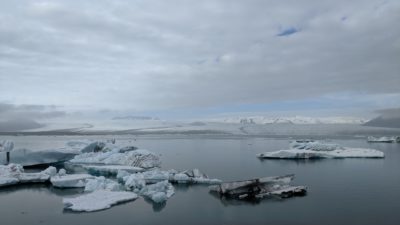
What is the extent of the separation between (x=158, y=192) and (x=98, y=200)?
143 centimetres

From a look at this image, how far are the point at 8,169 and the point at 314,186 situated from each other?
32.2 feet

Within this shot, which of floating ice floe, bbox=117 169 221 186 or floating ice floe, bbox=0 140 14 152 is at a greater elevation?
floating ice floe, bbox=0 140 14 152

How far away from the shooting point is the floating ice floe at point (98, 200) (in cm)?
844

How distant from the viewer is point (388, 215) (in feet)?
26.3

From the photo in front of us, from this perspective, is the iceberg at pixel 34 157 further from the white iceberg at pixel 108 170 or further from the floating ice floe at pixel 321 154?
the floating ice floe at pixel 321 154

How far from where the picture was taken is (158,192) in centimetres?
944

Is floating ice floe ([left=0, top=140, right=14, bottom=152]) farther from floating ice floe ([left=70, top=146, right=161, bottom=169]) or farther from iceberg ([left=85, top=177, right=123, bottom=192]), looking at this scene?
iceberg ([left=85, top=177, right=123, bottom=192])

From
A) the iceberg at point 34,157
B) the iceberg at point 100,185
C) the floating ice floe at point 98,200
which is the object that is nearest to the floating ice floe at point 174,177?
the iceberg at point 100,185

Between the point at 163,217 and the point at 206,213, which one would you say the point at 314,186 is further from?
the point at 163,217

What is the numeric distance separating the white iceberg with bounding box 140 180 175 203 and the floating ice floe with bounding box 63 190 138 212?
1.20 ft

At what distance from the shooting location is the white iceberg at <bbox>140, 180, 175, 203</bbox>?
9211 millimetres

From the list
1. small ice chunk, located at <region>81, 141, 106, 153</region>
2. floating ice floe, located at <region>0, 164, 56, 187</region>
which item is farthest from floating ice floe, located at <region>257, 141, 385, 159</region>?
floating ice floe, located at <region>0, 164, 56, 187</region>

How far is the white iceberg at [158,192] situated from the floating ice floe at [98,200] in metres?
0.37

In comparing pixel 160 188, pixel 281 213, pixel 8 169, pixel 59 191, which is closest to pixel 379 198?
pixel 281 213
